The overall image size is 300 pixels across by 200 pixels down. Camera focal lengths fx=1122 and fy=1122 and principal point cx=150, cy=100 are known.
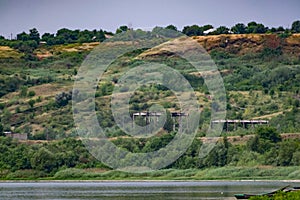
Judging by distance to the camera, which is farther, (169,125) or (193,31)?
(193,31)

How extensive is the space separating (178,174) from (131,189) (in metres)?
15.4

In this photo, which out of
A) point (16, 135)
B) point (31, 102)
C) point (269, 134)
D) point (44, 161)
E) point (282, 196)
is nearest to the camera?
point (282, 196)

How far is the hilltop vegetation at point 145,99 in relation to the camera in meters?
96.0

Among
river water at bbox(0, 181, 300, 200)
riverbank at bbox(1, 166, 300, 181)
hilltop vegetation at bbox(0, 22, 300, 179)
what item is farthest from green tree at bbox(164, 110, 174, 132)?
river water at bbox(0, 181, 300, 200)

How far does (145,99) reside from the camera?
125 meters

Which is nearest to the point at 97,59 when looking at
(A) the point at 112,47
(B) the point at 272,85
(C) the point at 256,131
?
(A) the point at 112,47

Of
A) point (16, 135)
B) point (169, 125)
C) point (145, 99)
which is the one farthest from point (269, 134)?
point (145, 99)

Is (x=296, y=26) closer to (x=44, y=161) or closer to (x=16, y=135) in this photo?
(x=16, y=135)

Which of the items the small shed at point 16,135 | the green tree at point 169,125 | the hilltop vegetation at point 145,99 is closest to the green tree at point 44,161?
the hilltop vegetation at point 145,99

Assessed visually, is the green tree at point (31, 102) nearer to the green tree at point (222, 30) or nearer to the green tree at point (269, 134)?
the green tree at point (269, 134)

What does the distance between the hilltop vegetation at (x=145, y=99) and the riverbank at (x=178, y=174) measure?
0.58 feet

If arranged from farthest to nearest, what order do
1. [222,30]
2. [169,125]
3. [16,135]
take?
1. [222,30]
2. [16,135]
3. [169,125]

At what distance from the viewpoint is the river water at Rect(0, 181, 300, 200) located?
69219mm

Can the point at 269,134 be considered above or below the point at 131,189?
above
